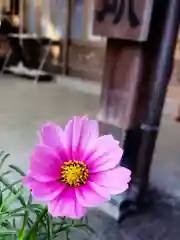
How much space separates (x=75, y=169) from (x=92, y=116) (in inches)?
133

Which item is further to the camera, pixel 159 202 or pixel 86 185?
pixel 159 202

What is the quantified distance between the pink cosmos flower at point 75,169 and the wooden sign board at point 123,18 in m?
1.11

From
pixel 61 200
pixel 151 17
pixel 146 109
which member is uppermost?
pixel 151 17

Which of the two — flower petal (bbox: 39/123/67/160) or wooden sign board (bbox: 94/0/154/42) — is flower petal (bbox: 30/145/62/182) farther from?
wooden sign board (bbox: 94/0/154/42)

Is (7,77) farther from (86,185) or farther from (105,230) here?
(86,185)

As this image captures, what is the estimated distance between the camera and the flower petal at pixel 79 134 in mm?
486

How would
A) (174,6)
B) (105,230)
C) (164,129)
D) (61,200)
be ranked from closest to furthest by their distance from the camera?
(61,200), (174,6), (105,230), (164,129)

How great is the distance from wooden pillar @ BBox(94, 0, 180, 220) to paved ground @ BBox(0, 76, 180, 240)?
12 centimetres

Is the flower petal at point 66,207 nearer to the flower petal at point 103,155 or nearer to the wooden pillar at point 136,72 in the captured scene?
the flower petal at point 103,155

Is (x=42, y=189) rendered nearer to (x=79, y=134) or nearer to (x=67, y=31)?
(x=79, y=134)

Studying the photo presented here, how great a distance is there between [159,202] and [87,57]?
4.28m

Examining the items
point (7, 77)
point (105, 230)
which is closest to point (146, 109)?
point (105, 230)

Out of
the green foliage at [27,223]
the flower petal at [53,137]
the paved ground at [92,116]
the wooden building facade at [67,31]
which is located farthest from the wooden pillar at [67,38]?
the flower petal at [53,137]

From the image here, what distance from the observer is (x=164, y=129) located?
12.0ft
